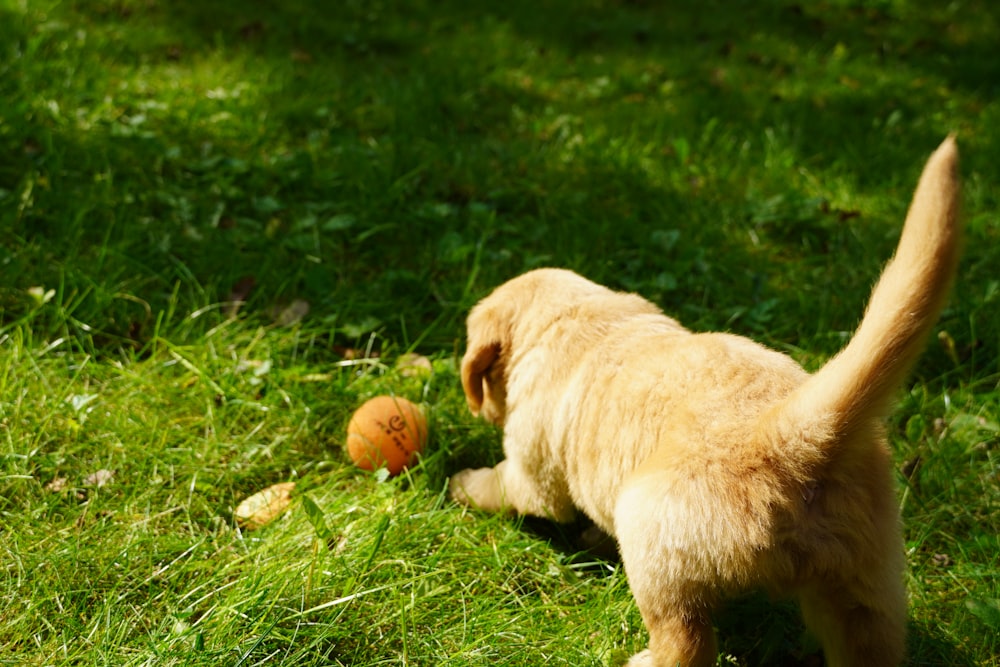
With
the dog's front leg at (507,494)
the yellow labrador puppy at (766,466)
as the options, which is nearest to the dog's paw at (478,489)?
the dog's front leg at (507,494)

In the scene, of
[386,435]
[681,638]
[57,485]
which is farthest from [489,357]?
[57,485]

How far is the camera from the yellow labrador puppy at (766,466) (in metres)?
1.64

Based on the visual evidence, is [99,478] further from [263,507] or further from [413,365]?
[413,365]

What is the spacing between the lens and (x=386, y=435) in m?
2.76

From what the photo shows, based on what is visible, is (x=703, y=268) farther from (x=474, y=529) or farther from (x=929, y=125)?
(x=929, y=125)

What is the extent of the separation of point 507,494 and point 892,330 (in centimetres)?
139

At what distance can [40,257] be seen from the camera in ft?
11.2

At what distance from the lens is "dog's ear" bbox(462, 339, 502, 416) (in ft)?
8.82

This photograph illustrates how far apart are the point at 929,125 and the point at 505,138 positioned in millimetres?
2744

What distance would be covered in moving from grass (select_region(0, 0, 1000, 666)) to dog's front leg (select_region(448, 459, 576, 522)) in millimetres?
73

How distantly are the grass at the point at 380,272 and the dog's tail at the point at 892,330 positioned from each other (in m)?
0.86

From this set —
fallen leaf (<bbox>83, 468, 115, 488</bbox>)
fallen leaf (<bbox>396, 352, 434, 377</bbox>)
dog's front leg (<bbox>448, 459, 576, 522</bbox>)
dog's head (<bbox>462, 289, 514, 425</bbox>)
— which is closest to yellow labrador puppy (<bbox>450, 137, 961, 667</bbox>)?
dog's front leg (<bbox>448, 459, 576, 522</bbox>)

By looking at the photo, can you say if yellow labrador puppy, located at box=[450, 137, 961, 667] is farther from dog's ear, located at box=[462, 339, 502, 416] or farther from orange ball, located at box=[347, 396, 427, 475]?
orange ball, located at box=[347, 396, 427, 475]

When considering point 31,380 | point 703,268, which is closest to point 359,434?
point 31,380
